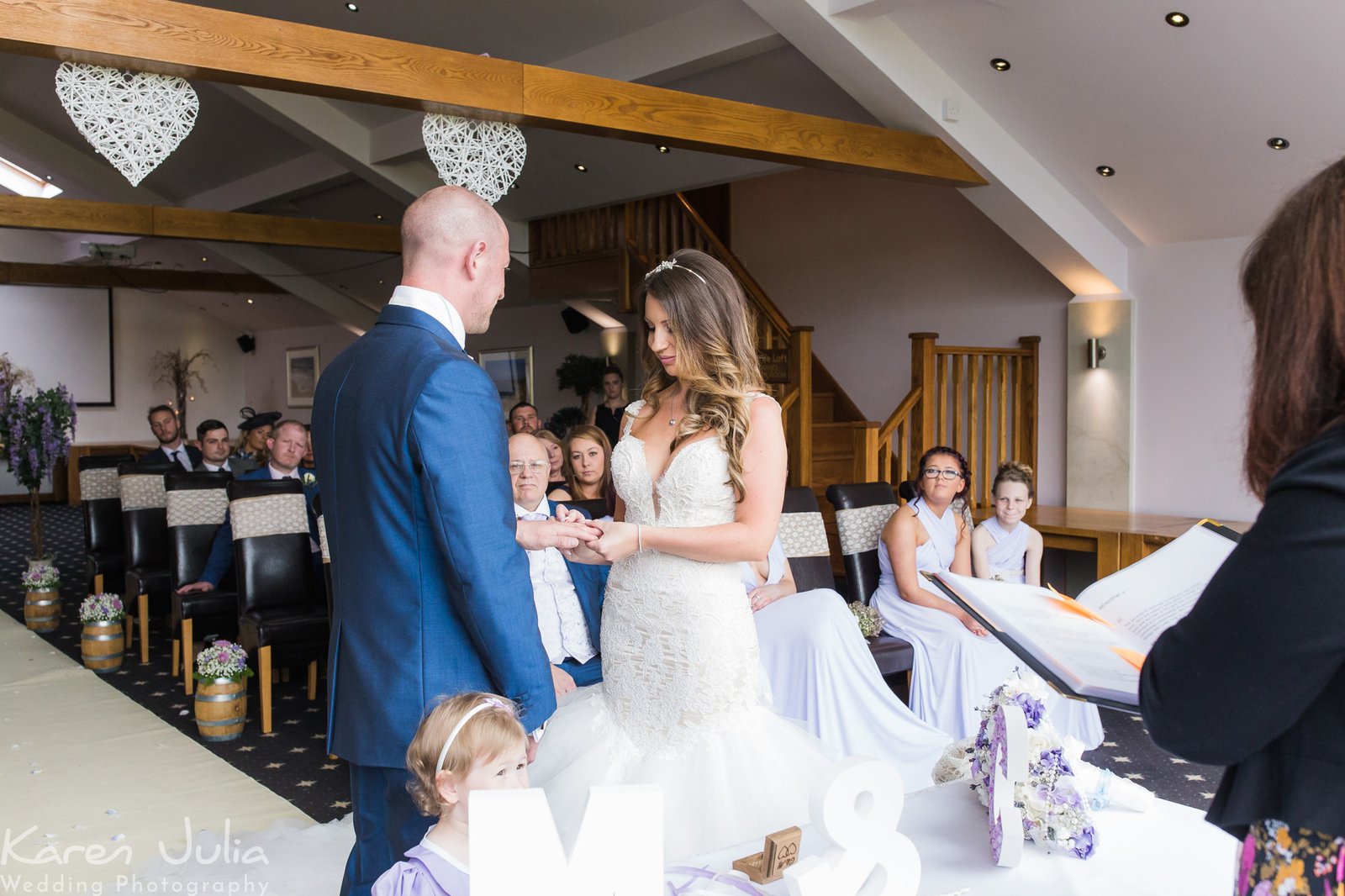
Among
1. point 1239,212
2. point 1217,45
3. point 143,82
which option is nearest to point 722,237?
point 1239,212

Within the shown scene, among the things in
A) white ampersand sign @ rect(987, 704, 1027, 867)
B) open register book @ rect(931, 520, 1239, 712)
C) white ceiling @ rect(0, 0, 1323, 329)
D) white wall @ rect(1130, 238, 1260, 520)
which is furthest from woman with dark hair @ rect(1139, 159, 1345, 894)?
white wall @ rect(1130, 238, 1260, 520)

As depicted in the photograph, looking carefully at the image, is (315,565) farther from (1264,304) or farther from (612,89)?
(1264,304)

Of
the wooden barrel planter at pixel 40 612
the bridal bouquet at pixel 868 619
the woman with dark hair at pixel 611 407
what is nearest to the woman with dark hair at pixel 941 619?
the bridal bouquet at pixel 868 619

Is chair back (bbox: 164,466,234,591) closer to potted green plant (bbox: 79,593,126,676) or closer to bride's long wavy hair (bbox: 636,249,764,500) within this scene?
potted green plant (bbox: 79,593,126,676)

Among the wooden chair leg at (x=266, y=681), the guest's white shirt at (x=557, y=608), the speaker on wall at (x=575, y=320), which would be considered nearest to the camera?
the guest's white shirt at (x=557, y=608)

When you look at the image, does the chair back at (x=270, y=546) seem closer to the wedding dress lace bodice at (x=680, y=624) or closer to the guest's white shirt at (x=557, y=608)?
the guest's white shirt at (x=557, y=608)

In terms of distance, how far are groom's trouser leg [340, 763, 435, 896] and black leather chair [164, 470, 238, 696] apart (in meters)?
3.88

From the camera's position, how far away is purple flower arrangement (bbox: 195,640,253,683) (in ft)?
15.2

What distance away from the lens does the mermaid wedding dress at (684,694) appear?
2.29 metres

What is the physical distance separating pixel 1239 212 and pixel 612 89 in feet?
12.4

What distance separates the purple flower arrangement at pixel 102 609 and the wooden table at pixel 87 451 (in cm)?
953

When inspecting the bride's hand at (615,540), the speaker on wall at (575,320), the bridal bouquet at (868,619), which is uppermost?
the speaker on wall at (575,320)

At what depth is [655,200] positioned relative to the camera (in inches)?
356

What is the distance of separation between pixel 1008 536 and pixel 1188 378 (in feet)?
8.78
